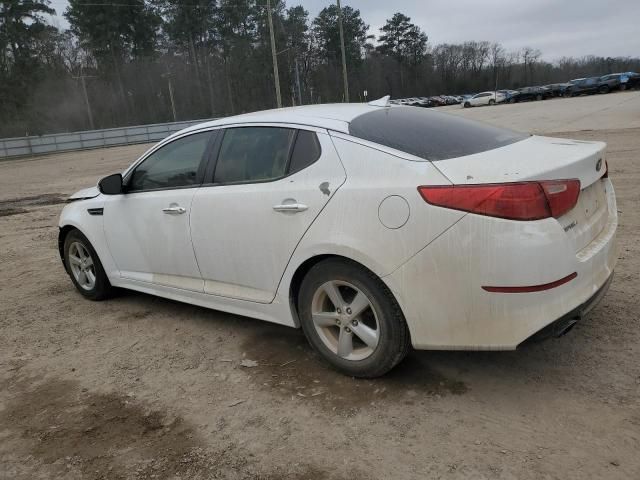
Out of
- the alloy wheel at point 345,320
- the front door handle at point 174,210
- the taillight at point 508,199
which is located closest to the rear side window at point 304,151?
the alloy wheel at point 345,320

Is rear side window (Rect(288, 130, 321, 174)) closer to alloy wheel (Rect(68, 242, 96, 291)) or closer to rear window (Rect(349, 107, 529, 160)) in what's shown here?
rear window (Rect(349, 107, 529, 160))

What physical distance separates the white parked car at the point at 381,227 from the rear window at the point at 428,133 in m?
0.02

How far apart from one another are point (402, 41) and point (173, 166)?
97673mm

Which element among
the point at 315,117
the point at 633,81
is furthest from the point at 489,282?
the point at 633,81

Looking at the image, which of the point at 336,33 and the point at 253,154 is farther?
the point at 336,33

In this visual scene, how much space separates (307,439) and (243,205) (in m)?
1.52

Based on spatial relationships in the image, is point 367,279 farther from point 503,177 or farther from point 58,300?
point 58,300

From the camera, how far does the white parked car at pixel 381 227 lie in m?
2.60

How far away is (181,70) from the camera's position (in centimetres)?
6750

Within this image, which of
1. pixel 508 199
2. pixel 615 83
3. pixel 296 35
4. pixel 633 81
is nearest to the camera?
pixel 508 199

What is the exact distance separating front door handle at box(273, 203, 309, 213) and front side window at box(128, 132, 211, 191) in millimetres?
927

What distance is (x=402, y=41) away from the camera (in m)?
94.4

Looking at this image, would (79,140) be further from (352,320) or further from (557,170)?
(557,170)

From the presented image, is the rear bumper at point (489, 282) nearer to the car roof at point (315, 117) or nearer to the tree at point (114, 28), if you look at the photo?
the car roof at point (315, 117)
